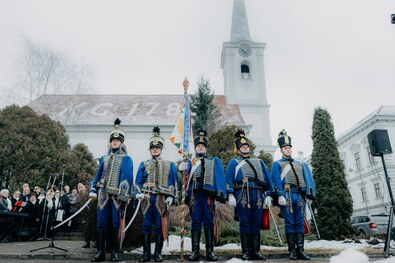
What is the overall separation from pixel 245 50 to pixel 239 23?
20.4 feet

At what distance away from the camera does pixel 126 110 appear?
34812 millimetres

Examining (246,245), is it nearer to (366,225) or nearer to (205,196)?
(205,196)

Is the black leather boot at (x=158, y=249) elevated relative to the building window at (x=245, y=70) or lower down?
lower down


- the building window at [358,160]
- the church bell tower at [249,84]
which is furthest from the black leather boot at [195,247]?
the building window at [358,160]

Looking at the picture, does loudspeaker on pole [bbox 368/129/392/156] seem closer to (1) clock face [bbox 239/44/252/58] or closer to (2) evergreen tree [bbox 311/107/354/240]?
(2) evergreen tree [bbox 311/107/354/240]

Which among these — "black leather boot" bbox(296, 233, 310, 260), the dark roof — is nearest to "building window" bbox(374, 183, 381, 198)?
the dark roof

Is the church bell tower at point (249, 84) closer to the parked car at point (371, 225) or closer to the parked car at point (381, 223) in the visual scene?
the parked car at point (371, 225)

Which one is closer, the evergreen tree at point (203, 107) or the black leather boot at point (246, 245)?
the black leather boot at point (246, 245)

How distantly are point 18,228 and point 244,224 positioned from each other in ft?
28.5

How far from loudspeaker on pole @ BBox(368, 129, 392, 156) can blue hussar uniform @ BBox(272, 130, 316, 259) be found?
169 centimetres

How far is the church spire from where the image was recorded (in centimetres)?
4522

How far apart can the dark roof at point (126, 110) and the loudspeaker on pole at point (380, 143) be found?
72.9ft

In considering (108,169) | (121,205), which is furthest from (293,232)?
(108,169)

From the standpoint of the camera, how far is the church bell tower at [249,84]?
38375 mm
